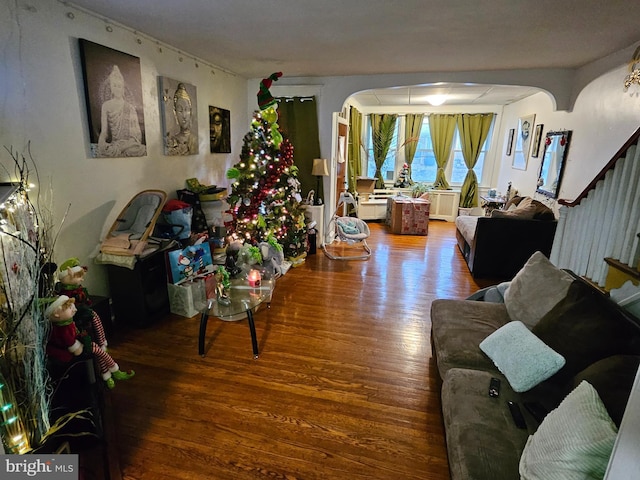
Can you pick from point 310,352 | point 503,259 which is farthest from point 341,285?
point 503,259

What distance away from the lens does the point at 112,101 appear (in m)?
2.81

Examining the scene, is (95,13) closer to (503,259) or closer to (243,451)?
(243,451)

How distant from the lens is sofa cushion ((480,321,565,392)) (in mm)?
1601

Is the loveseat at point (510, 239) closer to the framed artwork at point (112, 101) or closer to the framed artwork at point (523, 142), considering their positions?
A: the framed artwork at point (523, 142)

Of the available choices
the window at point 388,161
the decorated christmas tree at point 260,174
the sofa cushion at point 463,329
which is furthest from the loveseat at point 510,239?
the window at point 388,161

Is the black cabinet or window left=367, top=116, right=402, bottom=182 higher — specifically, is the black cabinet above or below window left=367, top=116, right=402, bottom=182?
below

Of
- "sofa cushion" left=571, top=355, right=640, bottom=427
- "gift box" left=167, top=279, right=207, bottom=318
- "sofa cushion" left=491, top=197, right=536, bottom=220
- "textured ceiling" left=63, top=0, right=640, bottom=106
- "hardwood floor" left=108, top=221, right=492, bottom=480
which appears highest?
"textured ceiling" left=63, top=0, right=640, bottom=106

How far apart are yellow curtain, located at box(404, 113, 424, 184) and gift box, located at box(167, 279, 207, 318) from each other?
19.3 feet

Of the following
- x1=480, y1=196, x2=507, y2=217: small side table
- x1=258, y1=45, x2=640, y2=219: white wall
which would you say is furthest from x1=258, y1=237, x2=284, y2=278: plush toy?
x1=480, y1=196, x2=507, y2=217: small side table

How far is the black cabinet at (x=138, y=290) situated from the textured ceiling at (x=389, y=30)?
1943mm

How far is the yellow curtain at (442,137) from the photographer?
7508mm

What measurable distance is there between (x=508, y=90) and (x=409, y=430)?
5537mm

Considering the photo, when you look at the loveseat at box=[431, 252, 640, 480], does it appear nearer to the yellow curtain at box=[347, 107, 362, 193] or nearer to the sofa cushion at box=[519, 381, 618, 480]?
Answer: the sofa cushion at box=[519, 381, 618, 480]

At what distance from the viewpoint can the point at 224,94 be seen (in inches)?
180
